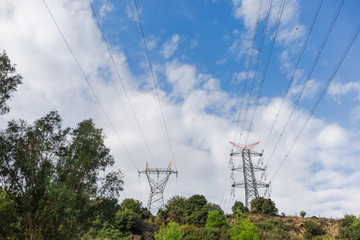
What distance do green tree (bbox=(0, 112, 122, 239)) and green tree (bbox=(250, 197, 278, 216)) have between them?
198 ft

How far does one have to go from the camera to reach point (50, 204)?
2569 cm

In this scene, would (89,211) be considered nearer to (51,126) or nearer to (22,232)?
(22,232)

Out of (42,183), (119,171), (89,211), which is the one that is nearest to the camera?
(42,183)

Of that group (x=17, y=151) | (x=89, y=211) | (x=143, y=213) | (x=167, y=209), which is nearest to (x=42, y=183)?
(x=17, y=151)

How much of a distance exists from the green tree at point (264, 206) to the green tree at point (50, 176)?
6026 centimetres

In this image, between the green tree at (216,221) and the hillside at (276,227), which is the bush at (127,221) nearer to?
the hillside at (276,227)

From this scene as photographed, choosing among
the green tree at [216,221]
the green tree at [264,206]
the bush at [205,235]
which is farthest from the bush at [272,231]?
the green tree at [264,206]

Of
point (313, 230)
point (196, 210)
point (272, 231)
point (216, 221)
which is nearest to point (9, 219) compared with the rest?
point (216, 221)

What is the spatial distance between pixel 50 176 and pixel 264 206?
67120 mm

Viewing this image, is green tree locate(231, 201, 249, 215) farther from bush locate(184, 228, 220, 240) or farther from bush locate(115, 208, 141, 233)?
bush locate(115, 208, 141, 233)

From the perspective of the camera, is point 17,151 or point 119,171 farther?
point 119,171

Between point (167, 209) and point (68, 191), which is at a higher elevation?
point (167, 209)

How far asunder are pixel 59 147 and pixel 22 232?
9.52 metres

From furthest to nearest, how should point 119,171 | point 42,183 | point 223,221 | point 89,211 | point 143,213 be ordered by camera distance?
point 143,213 → point 223,221 → point 119,171 → point 89,211 → point 42,183
